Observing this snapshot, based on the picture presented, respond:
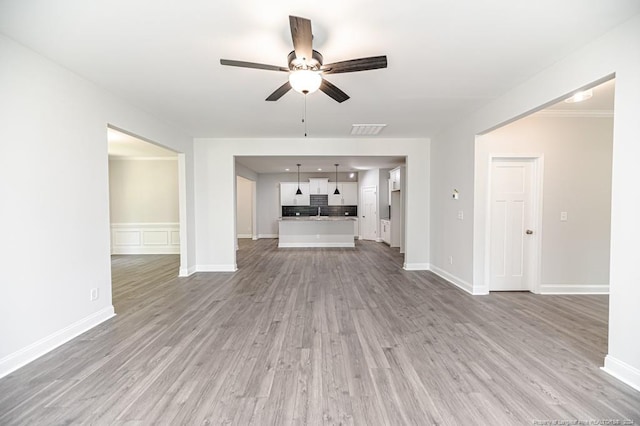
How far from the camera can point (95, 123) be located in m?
2.92

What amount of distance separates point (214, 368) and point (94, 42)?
2.82 metres

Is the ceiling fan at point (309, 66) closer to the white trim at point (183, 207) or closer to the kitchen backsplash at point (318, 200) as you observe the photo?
the white trim at point (183, 207)

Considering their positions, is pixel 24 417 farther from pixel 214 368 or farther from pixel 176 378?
pixel 214 368

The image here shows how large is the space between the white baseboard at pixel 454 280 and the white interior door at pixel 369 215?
4462 mm

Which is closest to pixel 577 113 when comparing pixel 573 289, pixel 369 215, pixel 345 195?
pixel 573 289

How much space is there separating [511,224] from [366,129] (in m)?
2.70

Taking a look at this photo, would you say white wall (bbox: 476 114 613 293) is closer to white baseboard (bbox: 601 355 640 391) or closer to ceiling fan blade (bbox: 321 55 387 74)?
white baseboard (bbox: 601 355 640 391)

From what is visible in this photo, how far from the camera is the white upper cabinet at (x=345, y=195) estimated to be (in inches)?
406

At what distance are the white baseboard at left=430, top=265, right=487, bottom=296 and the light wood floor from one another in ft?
0.87

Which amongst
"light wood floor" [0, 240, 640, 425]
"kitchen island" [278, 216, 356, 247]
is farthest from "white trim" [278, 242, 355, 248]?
"light wood floor" [0, 240, 640, 425]

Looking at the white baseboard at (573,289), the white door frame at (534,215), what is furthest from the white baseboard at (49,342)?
the white baseboard at (573,289)

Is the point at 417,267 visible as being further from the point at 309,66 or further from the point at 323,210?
the point at 323,210

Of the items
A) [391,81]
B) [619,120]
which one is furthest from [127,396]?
[619,120]

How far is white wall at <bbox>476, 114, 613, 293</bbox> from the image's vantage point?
12.3ft
